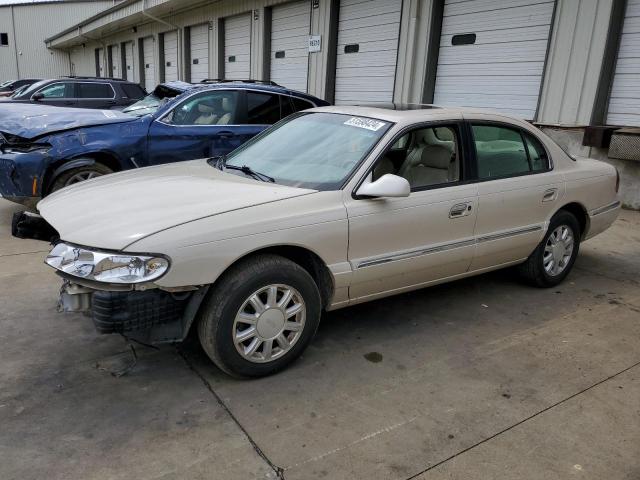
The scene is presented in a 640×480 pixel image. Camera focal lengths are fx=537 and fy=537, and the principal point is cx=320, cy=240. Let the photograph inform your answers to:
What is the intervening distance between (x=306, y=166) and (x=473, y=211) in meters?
1.27

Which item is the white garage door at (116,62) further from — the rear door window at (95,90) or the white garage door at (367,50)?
the white garage door at (367,50)

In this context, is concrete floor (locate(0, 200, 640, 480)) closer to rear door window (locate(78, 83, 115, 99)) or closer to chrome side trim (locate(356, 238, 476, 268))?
chrome side trim (locate(356, 238, 476, 268))

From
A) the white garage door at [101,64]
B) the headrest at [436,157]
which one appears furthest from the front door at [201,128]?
the white garage door at [101,64]

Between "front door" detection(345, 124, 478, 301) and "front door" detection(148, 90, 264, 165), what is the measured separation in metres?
3.43

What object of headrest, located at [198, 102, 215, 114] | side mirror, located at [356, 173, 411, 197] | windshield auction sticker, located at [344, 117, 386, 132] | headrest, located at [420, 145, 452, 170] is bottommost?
side mirror, located at [356, 173, 411, 197]

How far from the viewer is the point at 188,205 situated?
306 centimetres

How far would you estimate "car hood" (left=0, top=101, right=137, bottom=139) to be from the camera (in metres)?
6.09

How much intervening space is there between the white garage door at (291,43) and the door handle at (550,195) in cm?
1080

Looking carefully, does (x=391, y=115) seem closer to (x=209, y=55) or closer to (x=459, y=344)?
(x=459, y=344)

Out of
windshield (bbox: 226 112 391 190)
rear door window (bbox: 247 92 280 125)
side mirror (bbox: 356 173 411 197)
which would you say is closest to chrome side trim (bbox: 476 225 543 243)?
side mirror (bbox: 356 173 411 197)

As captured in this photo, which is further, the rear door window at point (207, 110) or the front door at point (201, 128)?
the rear door window at point (207, 110)

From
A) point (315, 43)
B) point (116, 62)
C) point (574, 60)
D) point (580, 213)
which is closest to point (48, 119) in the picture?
point (580, 213)

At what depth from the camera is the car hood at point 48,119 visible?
6.09 m

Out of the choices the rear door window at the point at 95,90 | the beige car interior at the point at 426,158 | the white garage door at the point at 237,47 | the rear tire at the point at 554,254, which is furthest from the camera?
the white garage door at the point at 237,47
